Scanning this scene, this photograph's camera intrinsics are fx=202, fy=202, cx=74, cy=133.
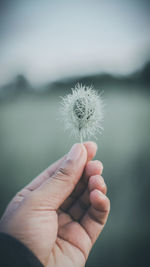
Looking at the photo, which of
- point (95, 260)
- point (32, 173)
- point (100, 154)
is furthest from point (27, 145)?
point (95, 260)

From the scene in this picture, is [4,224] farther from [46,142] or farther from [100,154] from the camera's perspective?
[46,142]

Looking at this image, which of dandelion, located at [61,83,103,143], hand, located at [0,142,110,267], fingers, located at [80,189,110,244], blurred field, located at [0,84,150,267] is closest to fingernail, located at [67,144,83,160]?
hand, located at [0,142,110,267]

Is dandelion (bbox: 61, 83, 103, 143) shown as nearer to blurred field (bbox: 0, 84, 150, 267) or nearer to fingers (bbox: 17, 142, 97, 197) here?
fingers (bbox: 17, 142, 97, 197)

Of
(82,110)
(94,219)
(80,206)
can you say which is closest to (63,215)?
(80,206)

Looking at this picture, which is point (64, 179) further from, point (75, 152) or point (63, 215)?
point (63, 215)

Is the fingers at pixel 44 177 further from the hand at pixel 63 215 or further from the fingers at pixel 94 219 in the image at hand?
the fingers at pixel 94 219

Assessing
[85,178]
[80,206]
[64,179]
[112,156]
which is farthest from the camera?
[112,156]

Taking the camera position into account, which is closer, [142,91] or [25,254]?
[25,254]
